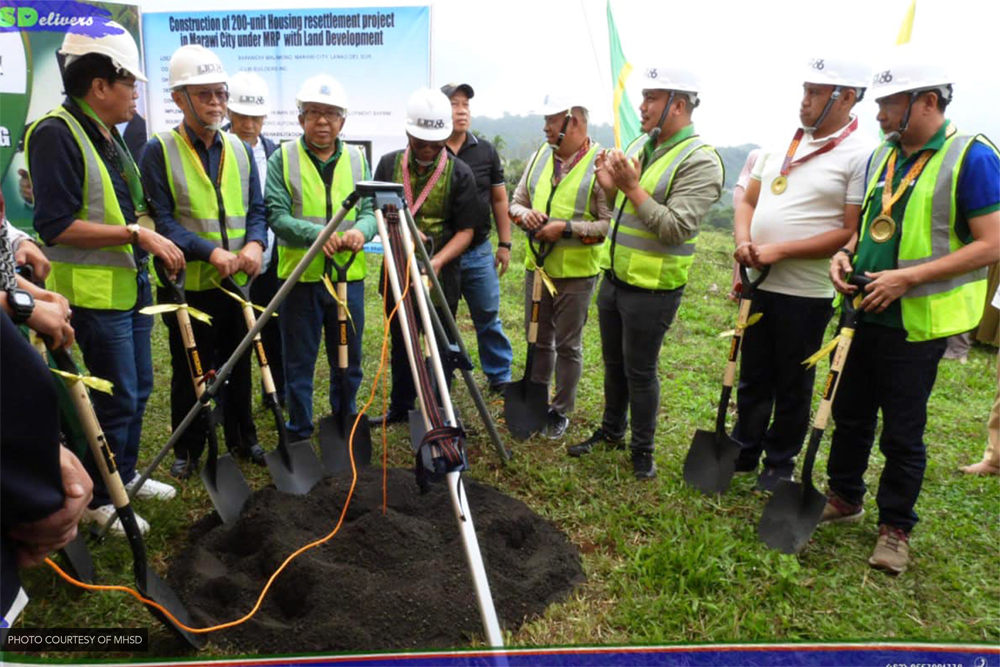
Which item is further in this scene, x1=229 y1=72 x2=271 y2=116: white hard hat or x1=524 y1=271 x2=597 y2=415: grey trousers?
x1=229 y1=72 x2=271 y2=116: white hard hat

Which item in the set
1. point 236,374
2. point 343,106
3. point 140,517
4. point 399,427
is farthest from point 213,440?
point 343,106

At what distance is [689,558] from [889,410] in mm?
1125

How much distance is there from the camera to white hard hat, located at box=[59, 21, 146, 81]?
9.29ft

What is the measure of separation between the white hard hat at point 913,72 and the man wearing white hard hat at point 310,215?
255 centimetres

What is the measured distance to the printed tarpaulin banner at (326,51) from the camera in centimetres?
723

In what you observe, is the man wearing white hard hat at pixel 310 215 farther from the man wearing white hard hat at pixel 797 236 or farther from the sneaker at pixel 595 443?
the man wearing white hard hat at pixel 797 236

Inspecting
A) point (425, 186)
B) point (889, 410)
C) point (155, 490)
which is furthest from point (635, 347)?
point (155, 490)

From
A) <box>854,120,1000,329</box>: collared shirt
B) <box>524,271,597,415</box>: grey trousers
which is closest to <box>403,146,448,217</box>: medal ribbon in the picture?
<box>524,271,597,415</box>: grey trousers

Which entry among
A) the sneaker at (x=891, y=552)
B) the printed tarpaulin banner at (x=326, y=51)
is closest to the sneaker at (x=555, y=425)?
→ the sneaker at (x=891, y=552)

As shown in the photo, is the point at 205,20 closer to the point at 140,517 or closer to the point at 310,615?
the point at 140,517

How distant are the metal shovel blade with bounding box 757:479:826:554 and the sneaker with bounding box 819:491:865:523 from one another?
309mm

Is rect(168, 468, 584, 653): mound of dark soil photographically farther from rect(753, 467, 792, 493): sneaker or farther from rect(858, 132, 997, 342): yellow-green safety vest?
rect(858, 132, 997, 342): yellow-green safety vest

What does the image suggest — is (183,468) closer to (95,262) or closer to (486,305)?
(95,262)

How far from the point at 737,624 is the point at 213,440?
2414 millimetres
